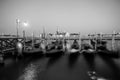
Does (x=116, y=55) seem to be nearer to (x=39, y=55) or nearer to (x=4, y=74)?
A: (x=39, y=55)

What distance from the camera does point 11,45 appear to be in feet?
90.6

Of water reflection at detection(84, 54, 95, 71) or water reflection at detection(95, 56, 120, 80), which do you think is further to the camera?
water reflection at detection(84, 54, 95, 71)

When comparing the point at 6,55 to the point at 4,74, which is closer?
the point at 4,74

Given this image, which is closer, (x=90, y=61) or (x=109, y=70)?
(x=109, y=70)

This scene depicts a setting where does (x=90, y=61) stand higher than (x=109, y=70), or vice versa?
(x=90, y=61)

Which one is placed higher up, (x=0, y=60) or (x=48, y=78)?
(x=0, y=60)

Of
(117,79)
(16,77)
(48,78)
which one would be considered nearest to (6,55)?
(16,77)

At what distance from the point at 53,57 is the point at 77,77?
34.9 ft

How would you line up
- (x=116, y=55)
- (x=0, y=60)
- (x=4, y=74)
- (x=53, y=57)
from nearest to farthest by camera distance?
(x=4, y=74)
(x=0, y=60)
(x=116, y=55)
(x=53, y=57)

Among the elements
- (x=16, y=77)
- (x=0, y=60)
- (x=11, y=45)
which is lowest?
(x=16, y=77)

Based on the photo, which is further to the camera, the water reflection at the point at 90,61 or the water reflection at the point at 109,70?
the water reflection at the point at 90,61

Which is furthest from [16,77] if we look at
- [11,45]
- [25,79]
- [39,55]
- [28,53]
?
[11,45]

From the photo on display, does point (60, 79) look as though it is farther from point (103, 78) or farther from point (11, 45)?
point (11, 45)

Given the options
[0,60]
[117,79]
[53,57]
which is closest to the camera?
[117,79]
